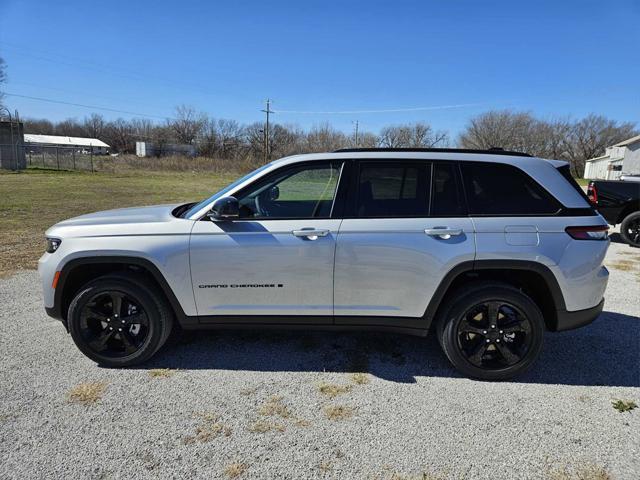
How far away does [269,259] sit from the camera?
3.21 meters

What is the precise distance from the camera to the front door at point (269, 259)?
126 inches

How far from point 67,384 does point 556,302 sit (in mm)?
3837

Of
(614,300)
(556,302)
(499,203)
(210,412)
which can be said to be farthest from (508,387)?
(614,300)

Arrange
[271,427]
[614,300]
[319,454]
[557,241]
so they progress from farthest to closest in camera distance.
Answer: [614,300] < [557,241] < [271,427] < [319,454]

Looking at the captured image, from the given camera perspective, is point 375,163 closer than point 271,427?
No

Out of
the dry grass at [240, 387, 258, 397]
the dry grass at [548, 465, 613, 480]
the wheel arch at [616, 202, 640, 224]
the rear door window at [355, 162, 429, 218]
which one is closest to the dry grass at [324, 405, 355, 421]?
the dry grass at [240, 387, 258, 397]

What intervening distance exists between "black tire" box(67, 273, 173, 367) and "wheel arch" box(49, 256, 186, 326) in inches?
3.3

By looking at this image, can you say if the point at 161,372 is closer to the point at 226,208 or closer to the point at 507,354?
the point at 226,208

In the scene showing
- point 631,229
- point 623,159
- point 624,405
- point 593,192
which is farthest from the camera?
point 623,159

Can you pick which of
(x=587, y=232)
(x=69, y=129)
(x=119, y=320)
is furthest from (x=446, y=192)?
(x=69, y=129)

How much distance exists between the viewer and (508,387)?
321 centimetres

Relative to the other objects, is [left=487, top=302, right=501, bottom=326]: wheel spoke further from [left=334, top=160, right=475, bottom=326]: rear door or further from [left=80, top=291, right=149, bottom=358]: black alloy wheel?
[left=80, top=291, right=149, bottom=358]: black alloy wheel

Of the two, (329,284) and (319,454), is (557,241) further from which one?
(319,454)

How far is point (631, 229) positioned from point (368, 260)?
8.65m
